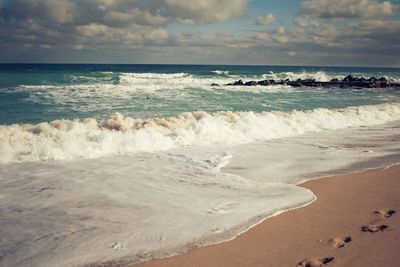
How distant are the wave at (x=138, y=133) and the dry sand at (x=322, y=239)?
4.23 metres

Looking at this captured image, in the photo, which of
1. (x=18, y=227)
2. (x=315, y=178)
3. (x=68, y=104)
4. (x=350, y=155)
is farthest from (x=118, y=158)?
(x=68, y=104)

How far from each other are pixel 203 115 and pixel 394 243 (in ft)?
27.4

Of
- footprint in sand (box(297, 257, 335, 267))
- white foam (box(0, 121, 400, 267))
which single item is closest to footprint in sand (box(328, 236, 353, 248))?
footprint in sand (box(297, 257, 335, 267))

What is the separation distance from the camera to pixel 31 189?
17.6ft

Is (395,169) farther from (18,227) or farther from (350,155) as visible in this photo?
(18,227)

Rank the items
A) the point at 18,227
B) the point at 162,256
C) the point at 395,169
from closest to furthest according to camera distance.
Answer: the point at 162,256 → the point at 18,227 → the point at 395,169

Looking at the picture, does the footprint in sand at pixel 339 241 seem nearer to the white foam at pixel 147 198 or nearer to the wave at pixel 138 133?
the white foam at pixel 147 198

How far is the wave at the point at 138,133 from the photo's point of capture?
7.48m

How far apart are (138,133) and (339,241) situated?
5.76 metres

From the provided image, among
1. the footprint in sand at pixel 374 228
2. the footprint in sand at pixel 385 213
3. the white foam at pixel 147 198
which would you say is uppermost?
the footprint in sand at pixel 385 213

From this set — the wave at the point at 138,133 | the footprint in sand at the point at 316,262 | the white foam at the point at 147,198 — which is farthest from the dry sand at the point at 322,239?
the wave at the point at 138,133

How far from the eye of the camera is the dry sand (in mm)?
3385

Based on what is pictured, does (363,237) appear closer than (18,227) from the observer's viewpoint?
Yes

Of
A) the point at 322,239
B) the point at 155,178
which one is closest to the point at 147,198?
the point at 155,178
